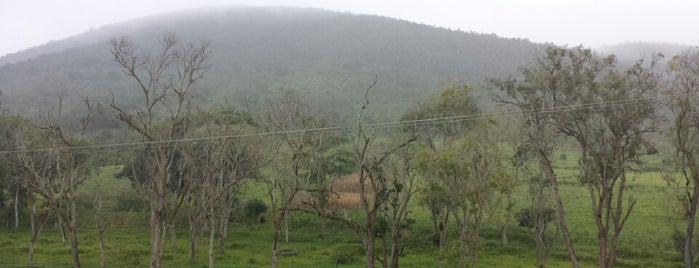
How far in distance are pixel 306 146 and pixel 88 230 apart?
23535mm

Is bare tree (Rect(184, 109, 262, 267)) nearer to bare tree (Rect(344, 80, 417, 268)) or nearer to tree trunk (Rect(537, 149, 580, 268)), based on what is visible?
bare tree (Rect(344, 80, 417, 268))

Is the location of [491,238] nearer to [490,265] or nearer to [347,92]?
[490,265]

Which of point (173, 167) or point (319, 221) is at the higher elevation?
point (173, 167)

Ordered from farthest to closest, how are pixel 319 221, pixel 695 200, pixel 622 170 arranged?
pixel 319 221
pixel 695 200
pixel 622 170

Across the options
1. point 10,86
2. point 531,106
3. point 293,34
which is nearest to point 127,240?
point 531,106

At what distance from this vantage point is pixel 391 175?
92.2ft

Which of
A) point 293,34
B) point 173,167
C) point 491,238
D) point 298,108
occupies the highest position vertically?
point 293,34

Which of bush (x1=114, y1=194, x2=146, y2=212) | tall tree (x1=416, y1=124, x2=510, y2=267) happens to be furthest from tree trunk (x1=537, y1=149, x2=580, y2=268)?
bush (x1=114, y1=194, x2=146, y2=212)

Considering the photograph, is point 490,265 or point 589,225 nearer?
point 490,265

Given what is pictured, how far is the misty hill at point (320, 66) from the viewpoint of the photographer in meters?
109

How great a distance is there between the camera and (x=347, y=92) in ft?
368

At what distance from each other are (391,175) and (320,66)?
116 meters

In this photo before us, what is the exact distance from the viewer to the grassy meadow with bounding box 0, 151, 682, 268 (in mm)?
35938

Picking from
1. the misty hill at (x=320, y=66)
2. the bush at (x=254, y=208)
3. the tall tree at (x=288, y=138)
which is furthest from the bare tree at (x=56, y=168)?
the misty hill at (x=320, y=66)
